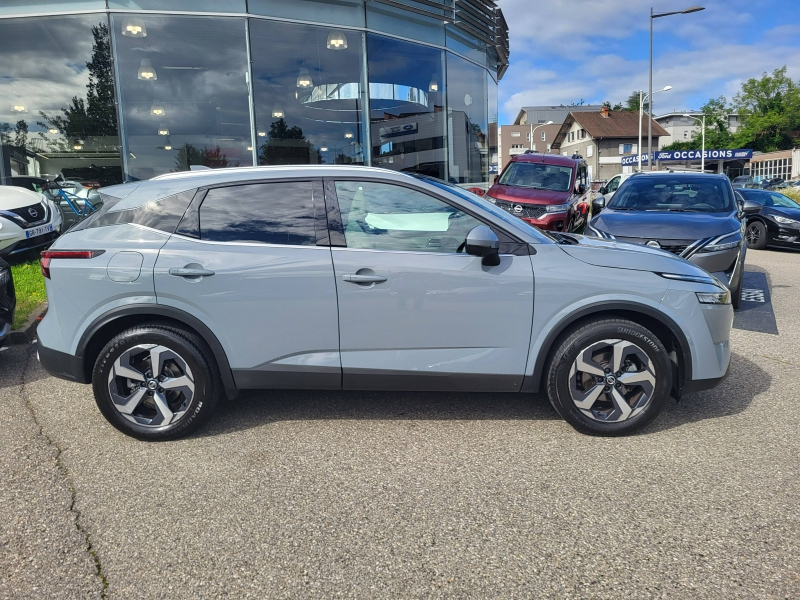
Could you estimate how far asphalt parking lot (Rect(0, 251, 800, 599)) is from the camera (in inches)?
97.7

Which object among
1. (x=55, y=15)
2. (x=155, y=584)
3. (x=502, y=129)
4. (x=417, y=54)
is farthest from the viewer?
→ (x=502, y=129)

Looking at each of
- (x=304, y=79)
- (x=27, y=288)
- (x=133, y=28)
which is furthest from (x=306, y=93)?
(x=27, y=288)

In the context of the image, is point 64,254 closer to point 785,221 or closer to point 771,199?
point 785,221

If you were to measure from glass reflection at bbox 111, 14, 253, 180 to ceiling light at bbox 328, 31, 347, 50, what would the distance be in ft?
6.11

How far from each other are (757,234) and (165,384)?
47.8ft

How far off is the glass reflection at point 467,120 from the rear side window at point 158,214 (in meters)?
12.1

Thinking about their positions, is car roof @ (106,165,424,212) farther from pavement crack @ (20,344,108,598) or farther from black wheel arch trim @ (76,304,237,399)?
pavement crack @ (20,344,108,598)

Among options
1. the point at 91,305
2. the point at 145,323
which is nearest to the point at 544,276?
the point at 145,323

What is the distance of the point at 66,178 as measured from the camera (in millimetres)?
11766

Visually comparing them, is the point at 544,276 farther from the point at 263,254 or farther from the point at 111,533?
the point at 111,533

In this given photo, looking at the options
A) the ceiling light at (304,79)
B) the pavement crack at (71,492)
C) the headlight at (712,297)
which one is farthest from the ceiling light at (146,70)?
the headlight at (712,297)

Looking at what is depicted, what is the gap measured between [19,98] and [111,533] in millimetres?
11739

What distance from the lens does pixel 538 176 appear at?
12492 millimetres

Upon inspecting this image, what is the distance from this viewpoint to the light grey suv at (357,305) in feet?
12.0
